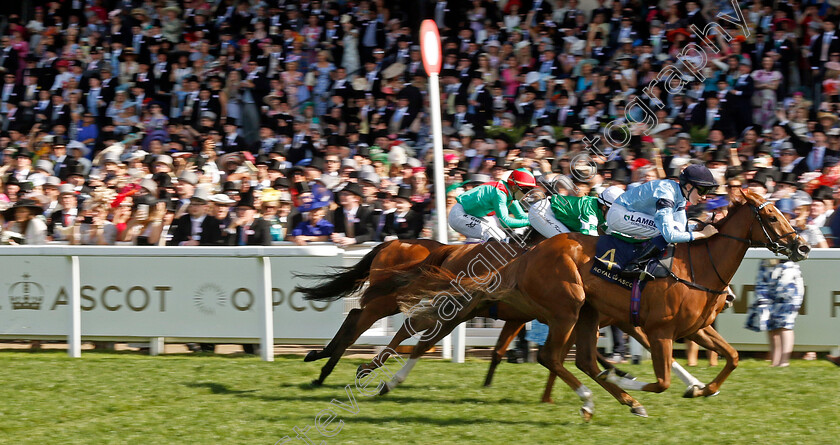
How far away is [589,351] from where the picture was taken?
603 centimetres

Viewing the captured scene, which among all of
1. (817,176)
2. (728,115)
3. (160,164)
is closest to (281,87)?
(160,164)

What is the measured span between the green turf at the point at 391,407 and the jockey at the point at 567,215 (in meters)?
1.08

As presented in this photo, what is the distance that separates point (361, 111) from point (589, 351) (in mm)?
7263

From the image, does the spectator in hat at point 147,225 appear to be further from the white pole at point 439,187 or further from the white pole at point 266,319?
the white pole at point 439,187

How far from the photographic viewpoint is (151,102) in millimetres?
13766

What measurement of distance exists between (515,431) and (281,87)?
8.66 m

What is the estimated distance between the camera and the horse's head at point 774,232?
18.8 feet

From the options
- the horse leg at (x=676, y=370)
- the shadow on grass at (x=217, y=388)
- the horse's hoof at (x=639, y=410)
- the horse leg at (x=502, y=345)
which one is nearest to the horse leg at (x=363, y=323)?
the shadow on grass at (x=217, y=388)

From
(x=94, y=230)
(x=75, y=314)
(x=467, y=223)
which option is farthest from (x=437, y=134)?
(x=94, y=230)

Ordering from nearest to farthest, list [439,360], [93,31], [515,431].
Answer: [515,431] → [439,360] → [93,31]

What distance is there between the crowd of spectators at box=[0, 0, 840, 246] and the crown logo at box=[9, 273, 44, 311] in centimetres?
87

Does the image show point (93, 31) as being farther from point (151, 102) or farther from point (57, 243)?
point (57, 243)

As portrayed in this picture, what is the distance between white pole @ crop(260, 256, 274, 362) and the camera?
26.0ft

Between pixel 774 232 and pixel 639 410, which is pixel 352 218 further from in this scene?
pixel 774 232
